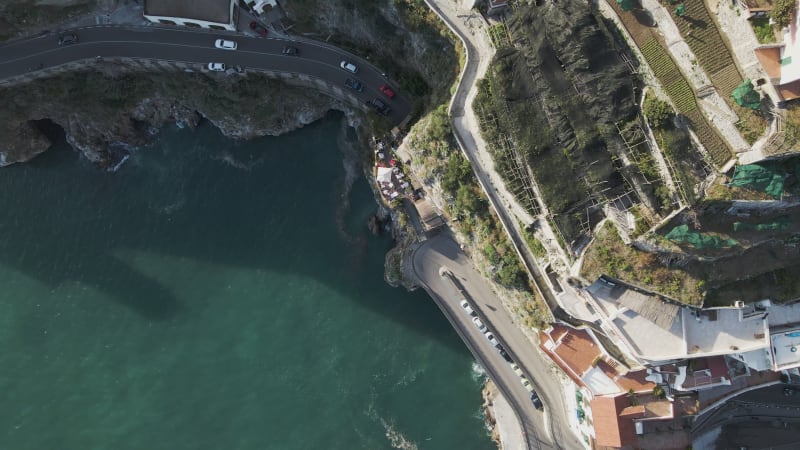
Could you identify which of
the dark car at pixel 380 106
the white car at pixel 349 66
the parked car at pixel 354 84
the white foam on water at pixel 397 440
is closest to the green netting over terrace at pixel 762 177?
the dark car at pixel 380 106

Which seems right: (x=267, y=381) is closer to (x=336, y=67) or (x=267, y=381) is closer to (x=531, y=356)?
(x=531, y=356)

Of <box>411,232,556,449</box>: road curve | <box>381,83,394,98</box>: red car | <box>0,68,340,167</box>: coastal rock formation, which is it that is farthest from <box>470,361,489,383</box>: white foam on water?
<box>0,68,340,167</box>: coastal rock formation

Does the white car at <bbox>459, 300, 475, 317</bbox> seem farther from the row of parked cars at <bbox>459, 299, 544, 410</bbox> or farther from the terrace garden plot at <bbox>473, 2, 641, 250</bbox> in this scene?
the terrace garden plot at <bbox>473, 2, 641, 250</bbox>

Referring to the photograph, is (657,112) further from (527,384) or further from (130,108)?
(130,108)

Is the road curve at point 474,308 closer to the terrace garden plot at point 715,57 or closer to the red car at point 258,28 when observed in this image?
the terrace garden plot at point 715,57

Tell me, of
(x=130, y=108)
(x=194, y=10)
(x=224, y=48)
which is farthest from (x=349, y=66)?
(x=130, y=108)

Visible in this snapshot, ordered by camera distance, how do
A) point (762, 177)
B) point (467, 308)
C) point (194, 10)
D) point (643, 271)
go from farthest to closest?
point (467, 308) → point (194, 10) → point (643, 271) → point (762, 177)

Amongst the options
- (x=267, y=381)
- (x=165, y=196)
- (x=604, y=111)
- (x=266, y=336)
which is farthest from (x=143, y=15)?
(x=604, y=111)
